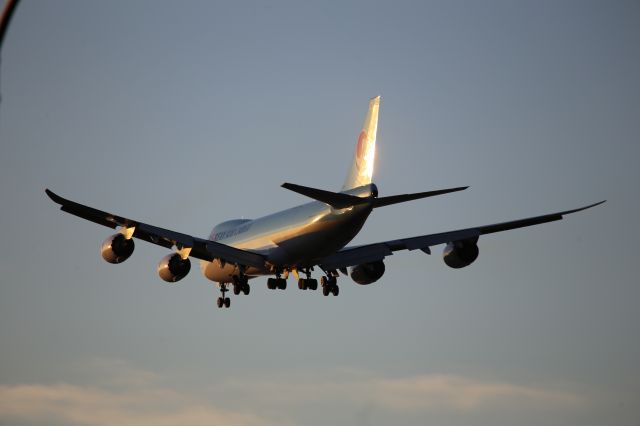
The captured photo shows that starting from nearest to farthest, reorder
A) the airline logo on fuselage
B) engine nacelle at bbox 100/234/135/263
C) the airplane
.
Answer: the airplane → engine nacelle at bbox 100/234/135/263 → the airline logo on fuselage

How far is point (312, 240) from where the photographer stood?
4375 centimetres

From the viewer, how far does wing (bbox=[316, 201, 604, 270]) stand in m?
48.4

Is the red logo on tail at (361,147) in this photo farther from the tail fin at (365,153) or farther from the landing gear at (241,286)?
the landing gear at (241,286)

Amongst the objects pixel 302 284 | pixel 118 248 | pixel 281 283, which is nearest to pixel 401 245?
pixel 302 284

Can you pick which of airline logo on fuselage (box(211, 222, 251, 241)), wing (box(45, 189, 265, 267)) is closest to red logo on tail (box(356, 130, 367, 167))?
wing (box(45, 189, 265, 267))

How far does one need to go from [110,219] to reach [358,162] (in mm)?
12365

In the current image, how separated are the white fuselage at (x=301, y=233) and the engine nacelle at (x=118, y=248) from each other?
17.7 feet

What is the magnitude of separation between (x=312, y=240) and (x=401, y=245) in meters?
7.29

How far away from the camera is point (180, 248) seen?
47156 mm

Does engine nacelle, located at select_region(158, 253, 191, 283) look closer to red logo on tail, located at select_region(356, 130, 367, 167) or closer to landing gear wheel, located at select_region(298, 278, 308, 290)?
landing gear wheel, located at select_region(298, 278, 308, 290)

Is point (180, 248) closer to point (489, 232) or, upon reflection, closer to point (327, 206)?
point (327, 206)

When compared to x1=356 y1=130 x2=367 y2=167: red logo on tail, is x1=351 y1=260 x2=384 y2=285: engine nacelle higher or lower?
lower

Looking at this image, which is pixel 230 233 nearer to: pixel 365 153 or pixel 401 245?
pixel 401 245

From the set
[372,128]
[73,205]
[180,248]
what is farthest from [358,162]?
[73,205]
